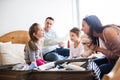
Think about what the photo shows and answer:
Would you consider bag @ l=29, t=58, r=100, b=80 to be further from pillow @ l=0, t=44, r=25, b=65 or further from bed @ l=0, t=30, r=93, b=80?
pillow @ l=0, t=44, r=25, b=65

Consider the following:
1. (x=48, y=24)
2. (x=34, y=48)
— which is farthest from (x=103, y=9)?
(x=34, y=48)

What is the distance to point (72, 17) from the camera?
351 centimetres

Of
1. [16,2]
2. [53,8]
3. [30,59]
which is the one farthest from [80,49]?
[16,2]

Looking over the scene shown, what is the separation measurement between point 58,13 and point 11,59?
Result: 1205 mm

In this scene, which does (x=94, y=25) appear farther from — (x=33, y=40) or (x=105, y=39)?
(x=33, y=40)

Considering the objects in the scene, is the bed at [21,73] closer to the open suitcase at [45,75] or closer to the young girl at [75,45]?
the open suitcase at [45,75]

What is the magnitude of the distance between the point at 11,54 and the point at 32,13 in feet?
2.88

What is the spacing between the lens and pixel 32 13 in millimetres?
3326

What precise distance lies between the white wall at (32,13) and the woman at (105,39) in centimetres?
146

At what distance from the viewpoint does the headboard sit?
307 centimetres

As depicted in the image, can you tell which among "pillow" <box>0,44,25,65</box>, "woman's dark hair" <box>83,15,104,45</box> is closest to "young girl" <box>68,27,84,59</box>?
"woman's dark hair" <box>83,15,104,45</box>

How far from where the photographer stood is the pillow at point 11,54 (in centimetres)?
271

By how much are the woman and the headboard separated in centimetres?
136

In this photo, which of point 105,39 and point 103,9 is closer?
point 105,39
